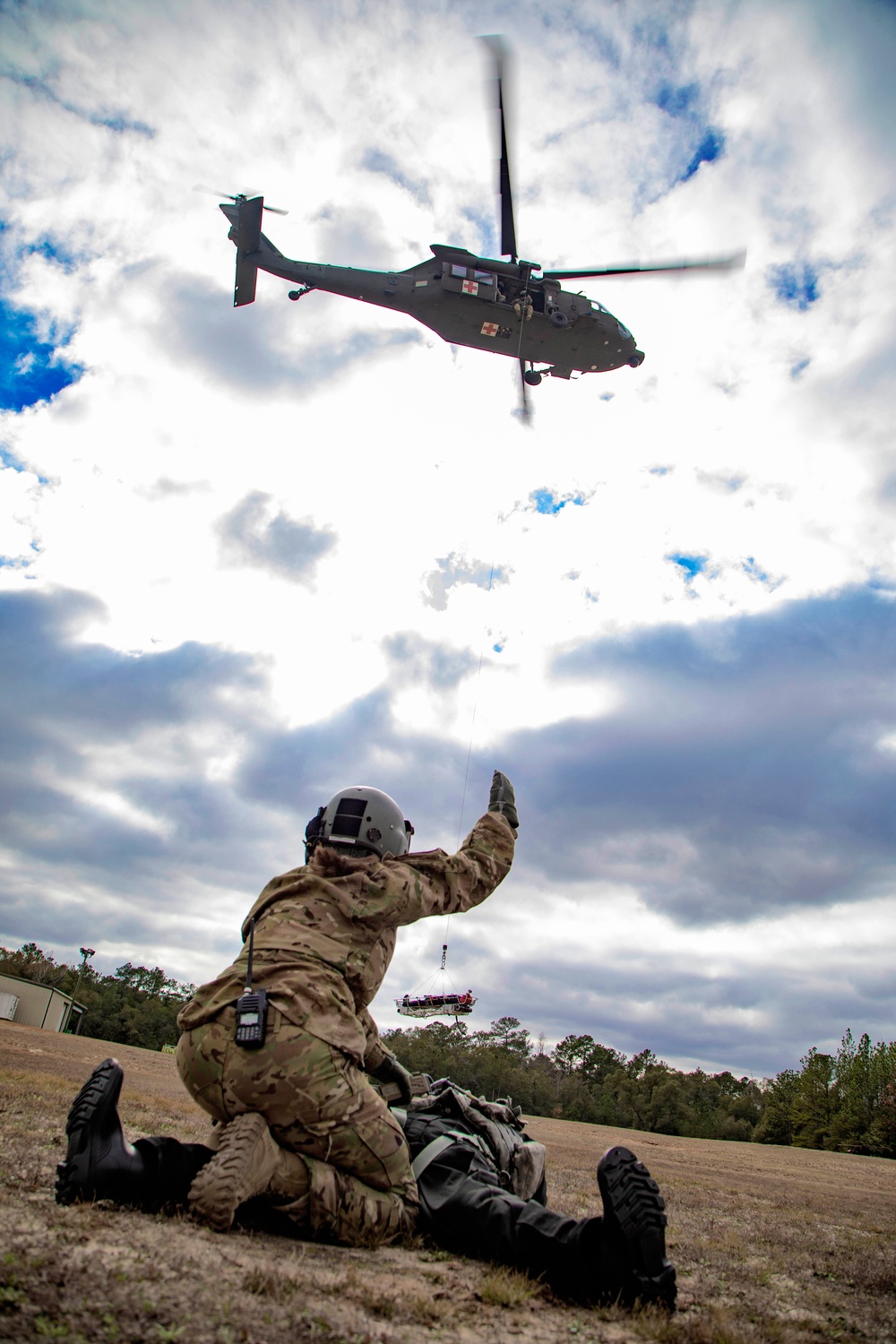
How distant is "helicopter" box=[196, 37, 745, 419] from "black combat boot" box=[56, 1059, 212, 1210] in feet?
63.6

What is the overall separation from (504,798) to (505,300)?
1765cm

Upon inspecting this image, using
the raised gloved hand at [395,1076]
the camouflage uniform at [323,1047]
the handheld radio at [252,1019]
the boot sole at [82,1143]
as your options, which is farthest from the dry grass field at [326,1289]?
the raised gloved hand at [395,1076]

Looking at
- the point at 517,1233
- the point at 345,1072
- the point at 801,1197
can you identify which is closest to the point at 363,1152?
the point at 345,1072

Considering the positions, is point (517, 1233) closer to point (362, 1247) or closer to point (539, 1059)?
point (362, 1247)

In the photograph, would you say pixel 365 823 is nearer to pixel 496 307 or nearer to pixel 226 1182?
pixel 226 1182

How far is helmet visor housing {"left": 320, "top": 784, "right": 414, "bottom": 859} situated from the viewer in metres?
4.49

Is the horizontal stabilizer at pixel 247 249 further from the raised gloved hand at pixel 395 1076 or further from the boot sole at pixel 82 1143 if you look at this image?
the boot sole at pixel 82 1143

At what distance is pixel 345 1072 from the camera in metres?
3.38

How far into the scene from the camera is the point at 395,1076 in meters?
4.14

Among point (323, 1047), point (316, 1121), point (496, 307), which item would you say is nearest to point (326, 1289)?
point (316, 1121)

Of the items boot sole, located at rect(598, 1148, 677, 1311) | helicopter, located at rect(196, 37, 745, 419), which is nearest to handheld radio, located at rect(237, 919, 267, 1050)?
boot sole, located at rect(598, 1148, 677, 1311)

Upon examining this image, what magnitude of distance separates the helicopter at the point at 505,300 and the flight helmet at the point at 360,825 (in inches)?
687

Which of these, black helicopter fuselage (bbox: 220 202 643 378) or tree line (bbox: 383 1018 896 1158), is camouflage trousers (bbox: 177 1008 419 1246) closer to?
black helicopter fuselage (bbox: 220 202 643 378)

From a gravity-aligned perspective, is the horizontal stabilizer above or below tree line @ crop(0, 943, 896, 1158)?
above
